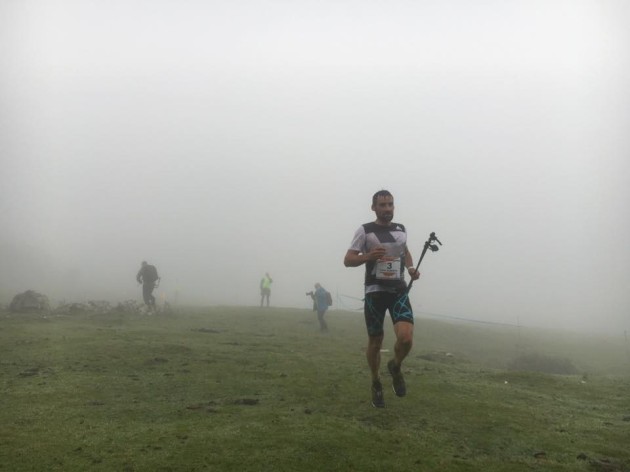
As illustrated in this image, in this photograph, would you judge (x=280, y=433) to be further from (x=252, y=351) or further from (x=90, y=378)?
(x=252, y=351)

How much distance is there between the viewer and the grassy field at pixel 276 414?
180 inches

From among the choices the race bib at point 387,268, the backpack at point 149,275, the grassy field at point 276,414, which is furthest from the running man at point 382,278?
the backpack at point 149,275

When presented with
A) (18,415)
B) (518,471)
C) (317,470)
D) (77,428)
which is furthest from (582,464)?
(18,415)

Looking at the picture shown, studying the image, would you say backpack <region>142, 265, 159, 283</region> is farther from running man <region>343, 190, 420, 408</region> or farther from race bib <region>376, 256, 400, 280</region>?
race bib <region>376, 256, 400, 280</region>

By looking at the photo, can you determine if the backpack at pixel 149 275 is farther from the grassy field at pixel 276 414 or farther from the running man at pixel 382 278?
the running man at pixel 382 278

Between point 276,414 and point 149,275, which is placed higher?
point 149,275

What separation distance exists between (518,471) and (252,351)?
817cm

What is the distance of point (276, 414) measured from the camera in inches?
234

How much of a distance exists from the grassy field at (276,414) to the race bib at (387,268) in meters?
1.73

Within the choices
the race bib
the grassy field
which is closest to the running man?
the race bib

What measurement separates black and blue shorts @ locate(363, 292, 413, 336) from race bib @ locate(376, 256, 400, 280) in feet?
0.76

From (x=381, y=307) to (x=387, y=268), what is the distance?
1.76ft

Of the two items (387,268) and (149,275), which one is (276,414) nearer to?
(387,268)

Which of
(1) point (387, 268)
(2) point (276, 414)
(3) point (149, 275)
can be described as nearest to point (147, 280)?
(3) point (149, 275)
